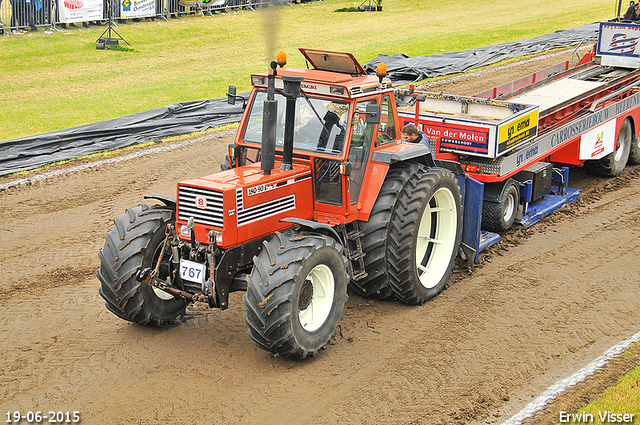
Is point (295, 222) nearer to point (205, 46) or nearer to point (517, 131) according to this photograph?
point (517, 131)

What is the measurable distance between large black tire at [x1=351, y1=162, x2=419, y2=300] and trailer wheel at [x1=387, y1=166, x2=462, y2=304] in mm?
87

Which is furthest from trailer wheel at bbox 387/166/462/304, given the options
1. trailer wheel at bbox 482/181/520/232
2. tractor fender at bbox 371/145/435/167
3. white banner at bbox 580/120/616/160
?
white banner at bbox 580/120/616/160

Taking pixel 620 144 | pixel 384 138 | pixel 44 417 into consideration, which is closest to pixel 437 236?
pixel 384 138

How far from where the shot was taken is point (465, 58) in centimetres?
2278

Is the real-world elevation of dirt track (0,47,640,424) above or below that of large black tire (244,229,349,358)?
below

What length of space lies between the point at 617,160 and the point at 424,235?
6025mm

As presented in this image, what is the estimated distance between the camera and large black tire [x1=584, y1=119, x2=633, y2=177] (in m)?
12.5

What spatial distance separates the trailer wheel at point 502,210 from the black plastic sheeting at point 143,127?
2.76m

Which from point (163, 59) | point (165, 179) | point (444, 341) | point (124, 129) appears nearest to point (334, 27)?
point (163, 59)

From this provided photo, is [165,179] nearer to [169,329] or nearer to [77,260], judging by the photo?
[77,260]

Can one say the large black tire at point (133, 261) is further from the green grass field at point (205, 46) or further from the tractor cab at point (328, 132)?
the green grass field at point (205, 46)

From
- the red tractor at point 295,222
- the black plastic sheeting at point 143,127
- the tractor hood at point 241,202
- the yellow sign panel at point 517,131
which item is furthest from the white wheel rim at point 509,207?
the tractor hood at point 241,202

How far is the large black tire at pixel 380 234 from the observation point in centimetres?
748

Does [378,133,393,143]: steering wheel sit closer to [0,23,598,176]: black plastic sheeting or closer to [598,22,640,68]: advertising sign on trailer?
[0,23,598,176]: black plastic sheeting
